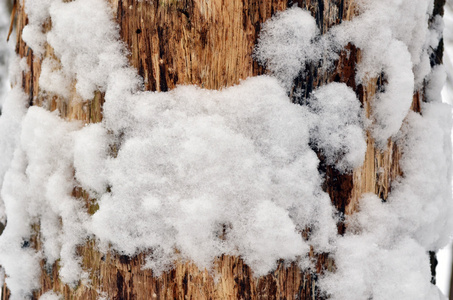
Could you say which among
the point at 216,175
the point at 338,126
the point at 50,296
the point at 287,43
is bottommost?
the point at 50,296

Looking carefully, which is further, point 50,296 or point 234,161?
point 50,296

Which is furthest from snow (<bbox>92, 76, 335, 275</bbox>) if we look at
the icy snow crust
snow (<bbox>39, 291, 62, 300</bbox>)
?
snow (<bbox>39, 291, 62, 300</bbox>)

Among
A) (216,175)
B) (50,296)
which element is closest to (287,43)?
(216,175)

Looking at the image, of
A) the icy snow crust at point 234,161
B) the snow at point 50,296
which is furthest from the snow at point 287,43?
the snow at point 50,296

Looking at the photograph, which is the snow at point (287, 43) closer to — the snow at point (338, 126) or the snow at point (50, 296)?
the snow at point (338, 126)

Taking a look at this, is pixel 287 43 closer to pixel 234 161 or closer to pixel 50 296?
pixel 234 161

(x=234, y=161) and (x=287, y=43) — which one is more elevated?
(x=287, y=43)

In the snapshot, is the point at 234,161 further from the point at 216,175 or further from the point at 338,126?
the point at 338,126

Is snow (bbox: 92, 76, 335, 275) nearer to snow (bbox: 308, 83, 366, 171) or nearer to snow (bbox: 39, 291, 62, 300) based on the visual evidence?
snow (bbox: 308, 83, 366, 171)
